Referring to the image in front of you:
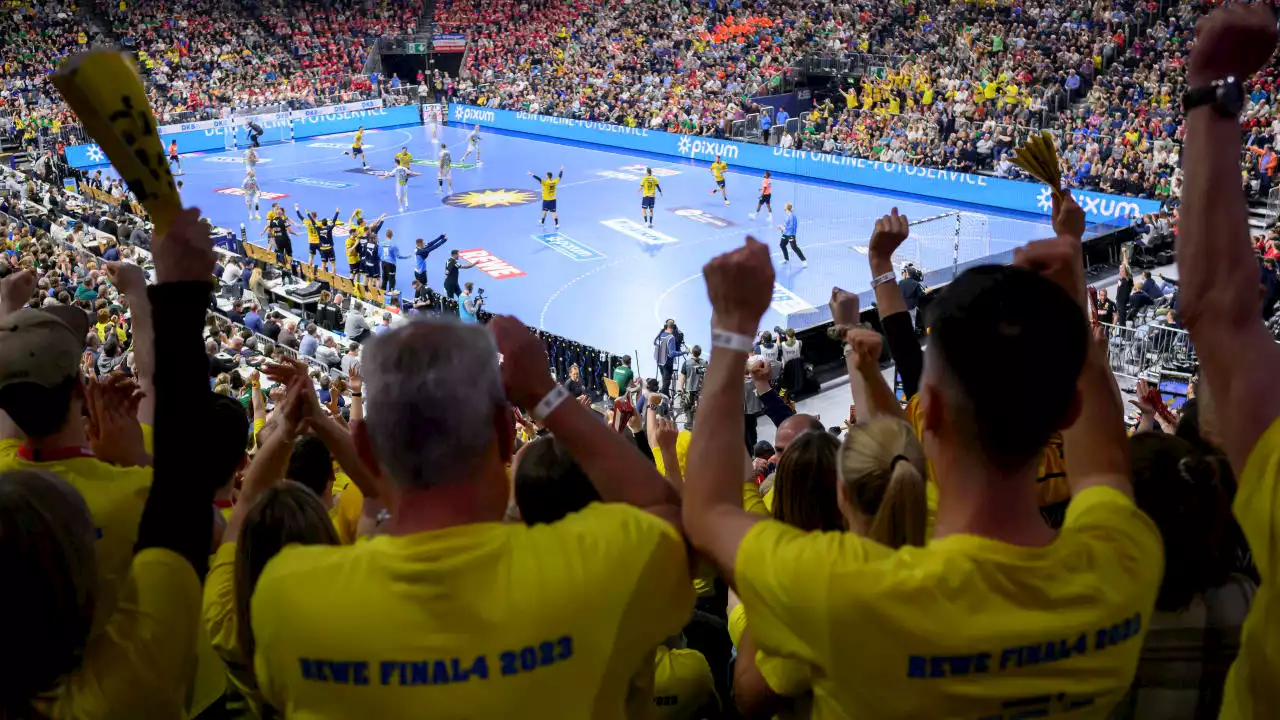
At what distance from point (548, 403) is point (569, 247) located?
22.4 m

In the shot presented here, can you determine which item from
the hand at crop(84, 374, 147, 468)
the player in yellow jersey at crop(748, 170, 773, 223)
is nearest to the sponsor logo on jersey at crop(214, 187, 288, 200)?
the player in yellow jersey at crop(748, 170, 773, 223)

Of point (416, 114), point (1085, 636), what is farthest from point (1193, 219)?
point (416, 114)

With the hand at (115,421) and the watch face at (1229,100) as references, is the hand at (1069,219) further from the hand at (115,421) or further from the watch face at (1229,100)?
the hand at (115,421)

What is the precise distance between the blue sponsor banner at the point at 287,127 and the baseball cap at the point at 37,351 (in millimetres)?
34376

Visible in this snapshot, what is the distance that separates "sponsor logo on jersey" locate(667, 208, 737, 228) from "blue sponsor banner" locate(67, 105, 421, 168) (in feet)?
59.9

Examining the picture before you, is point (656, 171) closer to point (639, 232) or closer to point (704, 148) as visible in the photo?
point (704, 148)

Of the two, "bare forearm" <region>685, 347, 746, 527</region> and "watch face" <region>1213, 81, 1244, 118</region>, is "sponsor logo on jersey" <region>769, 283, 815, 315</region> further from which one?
"bare forearm" <region>685, 347, 746, 527</region>

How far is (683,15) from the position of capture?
43.8m

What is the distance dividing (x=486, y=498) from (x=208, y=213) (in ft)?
94.2

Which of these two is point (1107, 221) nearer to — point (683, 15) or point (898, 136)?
point (898, 136)

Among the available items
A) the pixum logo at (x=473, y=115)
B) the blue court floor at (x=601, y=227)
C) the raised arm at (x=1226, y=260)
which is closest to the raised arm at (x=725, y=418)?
the raised arm at (x=1226, y=260)

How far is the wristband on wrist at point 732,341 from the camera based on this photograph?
7.04 feet

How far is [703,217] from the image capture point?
26.5m

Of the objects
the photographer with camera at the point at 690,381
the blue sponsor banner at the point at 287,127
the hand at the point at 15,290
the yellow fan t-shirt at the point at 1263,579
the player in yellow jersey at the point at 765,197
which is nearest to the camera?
the yellow fan t-shirt at the point at 1263,579
